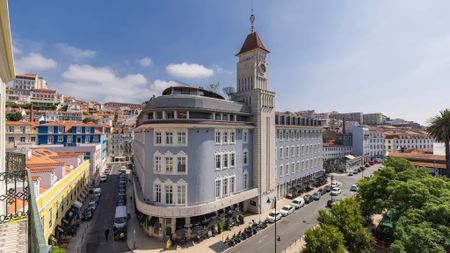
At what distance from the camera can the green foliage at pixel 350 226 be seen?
58.2ft

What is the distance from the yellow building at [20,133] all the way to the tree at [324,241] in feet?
195

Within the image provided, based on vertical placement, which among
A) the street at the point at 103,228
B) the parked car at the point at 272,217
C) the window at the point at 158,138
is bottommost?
the street at the point at 103,228

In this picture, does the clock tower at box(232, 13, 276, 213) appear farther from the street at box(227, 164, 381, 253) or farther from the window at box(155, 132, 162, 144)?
the window at box(155, 132, 162, 144)

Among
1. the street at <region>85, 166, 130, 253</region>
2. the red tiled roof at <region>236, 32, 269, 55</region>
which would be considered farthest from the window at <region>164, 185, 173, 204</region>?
the red tiled roof at <region>236, 32, 269, 55</region>

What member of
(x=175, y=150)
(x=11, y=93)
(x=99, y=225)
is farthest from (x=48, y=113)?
(x=175, y=150)

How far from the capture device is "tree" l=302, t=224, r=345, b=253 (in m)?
15.4

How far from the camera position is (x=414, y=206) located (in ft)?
60.6

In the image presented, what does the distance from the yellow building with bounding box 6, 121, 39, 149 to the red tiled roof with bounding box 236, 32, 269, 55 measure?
5118 centimetres

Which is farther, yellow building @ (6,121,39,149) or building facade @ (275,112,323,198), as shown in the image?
yellow building @ (6,121,39,149)

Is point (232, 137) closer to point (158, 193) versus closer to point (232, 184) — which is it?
point (232, 184)

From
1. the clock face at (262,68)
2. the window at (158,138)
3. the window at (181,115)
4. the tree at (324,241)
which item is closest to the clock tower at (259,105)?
the clock face at (262,68)

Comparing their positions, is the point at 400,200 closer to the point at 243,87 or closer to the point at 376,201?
the point at 376,201

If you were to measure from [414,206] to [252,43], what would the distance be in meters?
27.4

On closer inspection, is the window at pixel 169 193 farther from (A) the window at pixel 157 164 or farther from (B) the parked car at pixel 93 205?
(B) the parked car at pixel 93 205
